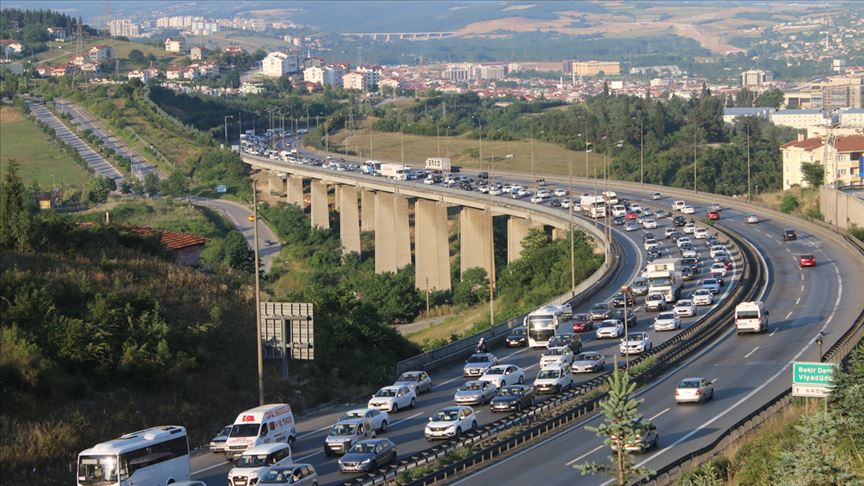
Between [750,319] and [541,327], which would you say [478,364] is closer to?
[541,327]

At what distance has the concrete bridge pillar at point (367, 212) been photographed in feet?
453

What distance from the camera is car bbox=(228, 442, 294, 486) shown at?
30969 mm

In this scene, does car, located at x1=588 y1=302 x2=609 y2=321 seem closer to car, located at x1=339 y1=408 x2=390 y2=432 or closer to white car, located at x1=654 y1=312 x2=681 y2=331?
white car, located at x1=654 y1=312 x2=681 y2=331

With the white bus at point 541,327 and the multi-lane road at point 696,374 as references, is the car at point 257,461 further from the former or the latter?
the white bus at point 541,327

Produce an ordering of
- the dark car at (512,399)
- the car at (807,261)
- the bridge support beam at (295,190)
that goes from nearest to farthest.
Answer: the dark car at (512,399) < the car at (807,261) < the bridge support beam at (295,190)

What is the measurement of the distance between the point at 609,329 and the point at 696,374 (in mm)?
8699

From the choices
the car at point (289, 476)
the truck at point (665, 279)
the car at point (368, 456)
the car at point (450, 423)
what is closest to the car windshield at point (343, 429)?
the car at point (368, 456)

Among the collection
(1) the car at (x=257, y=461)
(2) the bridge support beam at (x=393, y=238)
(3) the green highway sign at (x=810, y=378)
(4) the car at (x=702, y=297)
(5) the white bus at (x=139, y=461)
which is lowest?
(2) the bridge support beam at (x=393, y=238)

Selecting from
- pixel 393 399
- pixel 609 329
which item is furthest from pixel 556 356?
pixel 393 399

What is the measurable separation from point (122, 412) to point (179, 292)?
1105 centimetres

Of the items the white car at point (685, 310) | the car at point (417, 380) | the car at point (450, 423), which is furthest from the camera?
the white car at point (685, 310)

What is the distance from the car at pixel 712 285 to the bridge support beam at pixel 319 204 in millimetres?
78090

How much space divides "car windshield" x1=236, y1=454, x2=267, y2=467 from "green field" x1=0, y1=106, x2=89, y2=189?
115 metres

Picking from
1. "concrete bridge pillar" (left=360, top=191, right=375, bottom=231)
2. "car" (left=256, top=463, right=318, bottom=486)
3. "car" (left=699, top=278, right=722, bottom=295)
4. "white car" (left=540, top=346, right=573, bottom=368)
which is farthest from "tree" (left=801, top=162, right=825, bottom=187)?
"car" (left=256, top=463, right=318, bottom=486)
